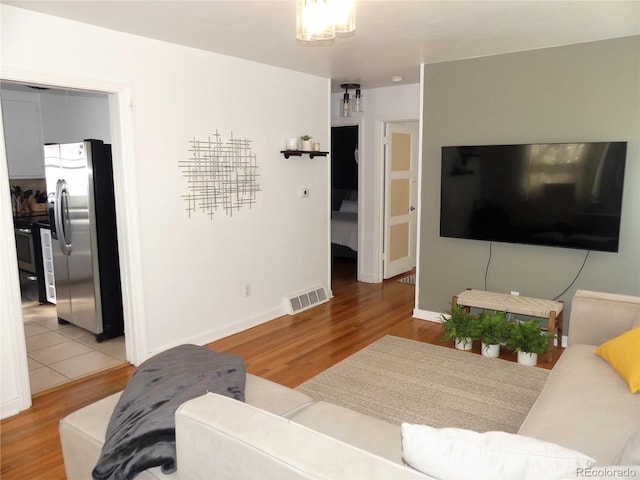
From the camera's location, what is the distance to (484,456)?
1184mm

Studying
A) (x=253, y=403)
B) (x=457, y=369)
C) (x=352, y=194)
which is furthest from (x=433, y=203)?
(x=352, y=194)

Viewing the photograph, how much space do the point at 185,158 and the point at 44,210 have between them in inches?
118

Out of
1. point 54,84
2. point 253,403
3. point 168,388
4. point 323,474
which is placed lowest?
point 253,403

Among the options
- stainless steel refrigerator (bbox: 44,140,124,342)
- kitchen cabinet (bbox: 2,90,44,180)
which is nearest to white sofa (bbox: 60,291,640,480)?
stainless steel refrigerator (bbox: 44,140,124,342)

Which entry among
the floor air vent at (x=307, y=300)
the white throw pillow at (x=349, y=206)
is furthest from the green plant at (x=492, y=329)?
the white throw pillow at (x=349, y=206)

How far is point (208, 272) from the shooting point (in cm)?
418

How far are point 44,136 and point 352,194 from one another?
15.5ft

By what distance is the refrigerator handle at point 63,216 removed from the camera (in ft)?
13.8

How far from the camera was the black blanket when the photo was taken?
1.56 m

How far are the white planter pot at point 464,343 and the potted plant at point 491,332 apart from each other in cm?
8

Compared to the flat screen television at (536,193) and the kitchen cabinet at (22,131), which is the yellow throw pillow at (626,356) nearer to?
the flat screen television at (536,193)

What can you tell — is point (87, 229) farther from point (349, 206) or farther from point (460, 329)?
point (349, 206)

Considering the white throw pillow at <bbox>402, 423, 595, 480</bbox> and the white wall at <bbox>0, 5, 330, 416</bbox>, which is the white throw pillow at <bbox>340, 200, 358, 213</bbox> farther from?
the white throw pillow at <bbox>402, 423, 595, 480</bbox>

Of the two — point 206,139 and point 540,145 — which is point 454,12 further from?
point 206,139
